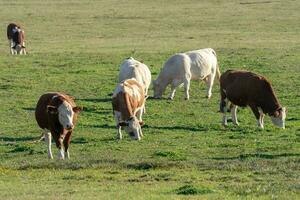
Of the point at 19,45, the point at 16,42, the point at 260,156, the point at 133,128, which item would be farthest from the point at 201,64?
the point at 16,42

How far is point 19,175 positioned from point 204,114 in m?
10.2

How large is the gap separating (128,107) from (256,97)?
3.79 meters

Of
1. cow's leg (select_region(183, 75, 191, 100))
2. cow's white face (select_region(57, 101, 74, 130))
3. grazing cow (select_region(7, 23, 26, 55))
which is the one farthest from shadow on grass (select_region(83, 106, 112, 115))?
grazing cow (select_region(7, 23, 26, 55))

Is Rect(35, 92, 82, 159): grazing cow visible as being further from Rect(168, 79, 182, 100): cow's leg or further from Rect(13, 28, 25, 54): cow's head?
Rect(13, 28, 25, 54): cow's head

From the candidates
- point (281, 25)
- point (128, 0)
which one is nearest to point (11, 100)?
point (281, 25)

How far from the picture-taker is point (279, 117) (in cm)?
2300

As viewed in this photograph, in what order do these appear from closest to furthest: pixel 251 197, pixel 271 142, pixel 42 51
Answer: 1. pixel 251 197
2. pixel 271 142
3. pixel 42 51

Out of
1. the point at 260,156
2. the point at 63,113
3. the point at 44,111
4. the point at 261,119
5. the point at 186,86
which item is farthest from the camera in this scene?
the point at 186,86

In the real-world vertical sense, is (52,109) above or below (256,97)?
above

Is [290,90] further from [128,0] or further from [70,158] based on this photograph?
[128,0]

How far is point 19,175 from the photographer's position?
16078 mm

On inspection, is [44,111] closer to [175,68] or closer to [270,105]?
[270,105]

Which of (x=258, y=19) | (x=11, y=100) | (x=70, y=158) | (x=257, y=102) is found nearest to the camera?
(x=70, y=158)

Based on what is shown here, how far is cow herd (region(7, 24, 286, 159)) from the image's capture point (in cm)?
1894
